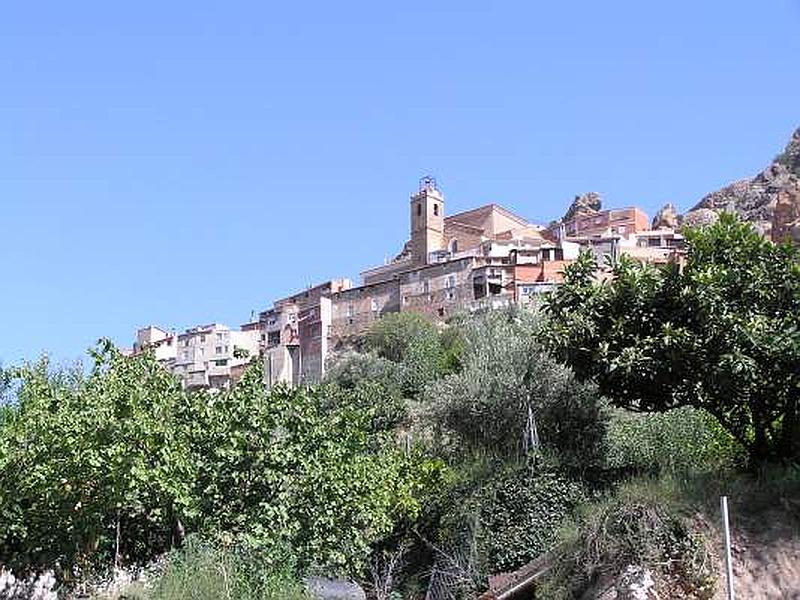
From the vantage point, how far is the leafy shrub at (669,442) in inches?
676

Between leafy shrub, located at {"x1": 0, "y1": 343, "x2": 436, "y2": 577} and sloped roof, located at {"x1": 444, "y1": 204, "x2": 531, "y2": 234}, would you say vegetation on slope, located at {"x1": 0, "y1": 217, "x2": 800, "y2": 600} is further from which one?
sloped roof, located at {"x1": 444, "y1": 204, "x2": 531, "y2": 234}

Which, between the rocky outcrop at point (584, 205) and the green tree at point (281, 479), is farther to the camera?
the rocky outcrop at point (584, 205)

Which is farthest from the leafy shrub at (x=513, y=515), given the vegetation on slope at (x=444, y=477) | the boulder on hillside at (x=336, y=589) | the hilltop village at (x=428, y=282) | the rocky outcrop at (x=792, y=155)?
the rocky outcrop at (x=792, y=155)

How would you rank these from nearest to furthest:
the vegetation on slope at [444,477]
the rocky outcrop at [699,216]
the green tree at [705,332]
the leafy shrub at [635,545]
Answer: the leafy shrub at [635,545] → the vegetation on slope at [444,477] → the green tree at [705,332] → the rocky outcrop at [699,216]

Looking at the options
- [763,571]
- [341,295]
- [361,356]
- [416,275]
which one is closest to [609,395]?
[763,571]

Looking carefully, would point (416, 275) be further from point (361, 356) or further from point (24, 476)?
point (24, 476)

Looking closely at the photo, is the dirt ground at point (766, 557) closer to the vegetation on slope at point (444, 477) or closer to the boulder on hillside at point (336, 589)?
the vegetation on slope at point (444, 477)

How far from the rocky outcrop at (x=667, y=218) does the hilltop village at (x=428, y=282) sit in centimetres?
21

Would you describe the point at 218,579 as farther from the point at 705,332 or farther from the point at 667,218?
the point at 667,218

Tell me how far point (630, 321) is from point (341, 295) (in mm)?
70430

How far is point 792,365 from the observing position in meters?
14.0

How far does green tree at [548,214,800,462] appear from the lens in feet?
46.1

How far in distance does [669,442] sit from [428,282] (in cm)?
6032


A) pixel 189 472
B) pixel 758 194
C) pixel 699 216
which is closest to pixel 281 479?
pixel 189 472
